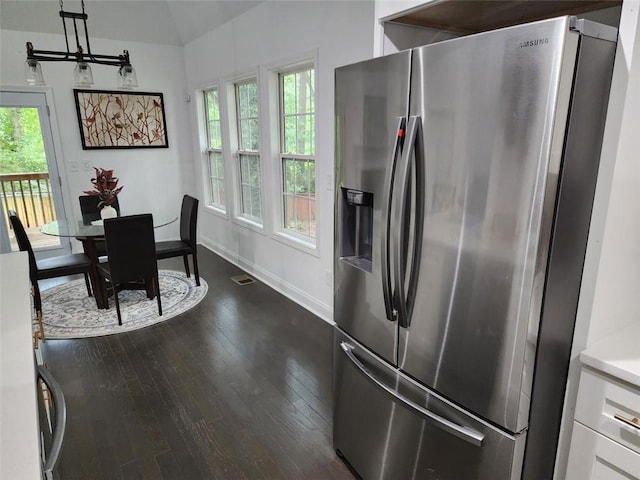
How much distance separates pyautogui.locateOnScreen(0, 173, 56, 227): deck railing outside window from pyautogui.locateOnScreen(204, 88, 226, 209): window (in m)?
1.99

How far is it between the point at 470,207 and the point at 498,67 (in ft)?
1.22

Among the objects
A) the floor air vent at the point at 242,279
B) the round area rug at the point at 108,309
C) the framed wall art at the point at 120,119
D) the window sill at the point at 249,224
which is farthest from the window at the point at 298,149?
the framed wall art at the point at 120,119

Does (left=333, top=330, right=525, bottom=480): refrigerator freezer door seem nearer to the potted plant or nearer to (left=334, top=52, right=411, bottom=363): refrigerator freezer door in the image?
(left=334, top=52, right=411, bottom=363): refrigerator freezer door

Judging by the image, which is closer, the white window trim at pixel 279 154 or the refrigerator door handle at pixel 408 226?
the refrigerator door handle at pixel 408 226

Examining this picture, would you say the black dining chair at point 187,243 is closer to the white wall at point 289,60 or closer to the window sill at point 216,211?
the white wall at point 289,60

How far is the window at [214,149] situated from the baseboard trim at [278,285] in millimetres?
625

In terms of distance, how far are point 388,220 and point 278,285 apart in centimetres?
288

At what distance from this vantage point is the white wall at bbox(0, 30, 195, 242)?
4656mm

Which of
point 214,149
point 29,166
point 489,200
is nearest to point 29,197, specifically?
point 29,166

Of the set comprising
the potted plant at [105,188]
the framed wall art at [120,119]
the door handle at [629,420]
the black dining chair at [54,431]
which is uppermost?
the framed wall art at [120,119]

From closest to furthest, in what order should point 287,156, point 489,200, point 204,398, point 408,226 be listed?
point 489,200
point 408,226
point 204,398
point 287,156

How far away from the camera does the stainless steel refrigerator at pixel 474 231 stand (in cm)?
100

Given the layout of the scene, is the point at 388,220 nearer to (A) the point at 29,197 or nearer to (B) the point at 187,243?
(B) the point at 187,243

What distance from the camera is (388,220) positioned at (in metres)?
1.40
